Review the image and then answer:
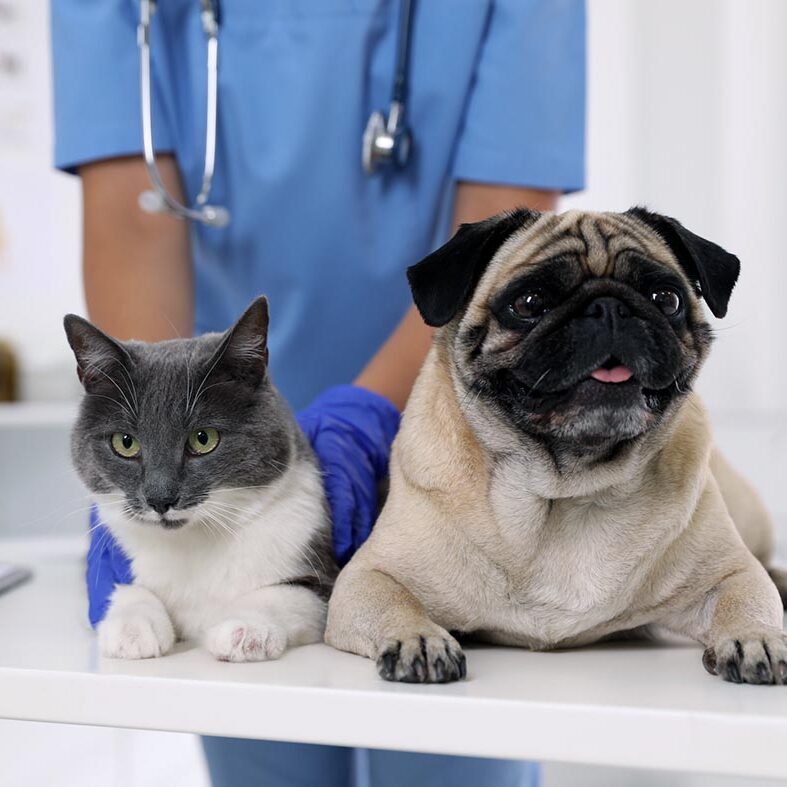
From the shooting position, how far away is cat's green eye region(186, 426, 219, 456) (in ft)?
3.37

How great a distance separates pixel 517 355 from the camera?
928 millimetres

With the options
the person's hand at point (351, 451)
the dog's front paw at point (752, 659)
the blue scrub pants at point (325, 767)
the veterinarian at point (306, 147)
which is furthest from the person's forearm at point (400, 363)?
the dog's front paw at point (752, 659)

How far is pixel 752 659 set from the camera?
2.72ft

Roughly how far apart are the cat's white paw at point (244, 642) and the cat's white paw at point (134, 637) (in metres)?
0.05

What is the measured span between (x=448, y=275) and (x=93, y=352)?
39cm

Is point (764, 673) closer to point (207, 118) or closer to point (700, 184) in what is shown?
point (207, 118)

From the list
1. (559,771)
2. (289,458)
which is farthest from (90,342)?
(559,771)

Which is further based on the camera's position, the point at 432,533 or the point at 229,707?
the point at 432,533

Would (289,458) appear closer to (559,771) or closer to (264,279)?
(264,279)

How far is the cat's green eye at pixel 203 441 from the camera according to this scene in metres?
1.03

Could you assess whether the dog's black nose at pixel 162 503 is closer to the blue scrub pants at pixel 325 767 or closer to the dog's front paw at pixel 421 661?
the dog's front paw at pixel 421 661

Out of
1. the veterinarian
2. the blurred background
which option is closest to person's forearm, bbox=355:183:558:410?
the veterinarian

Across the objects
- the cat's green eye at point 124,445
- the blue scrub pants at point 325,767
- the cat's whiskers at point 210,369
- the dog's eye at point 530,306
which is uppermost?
the dog's eye at point 530,306

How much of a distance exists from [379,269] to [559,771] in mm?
1287
